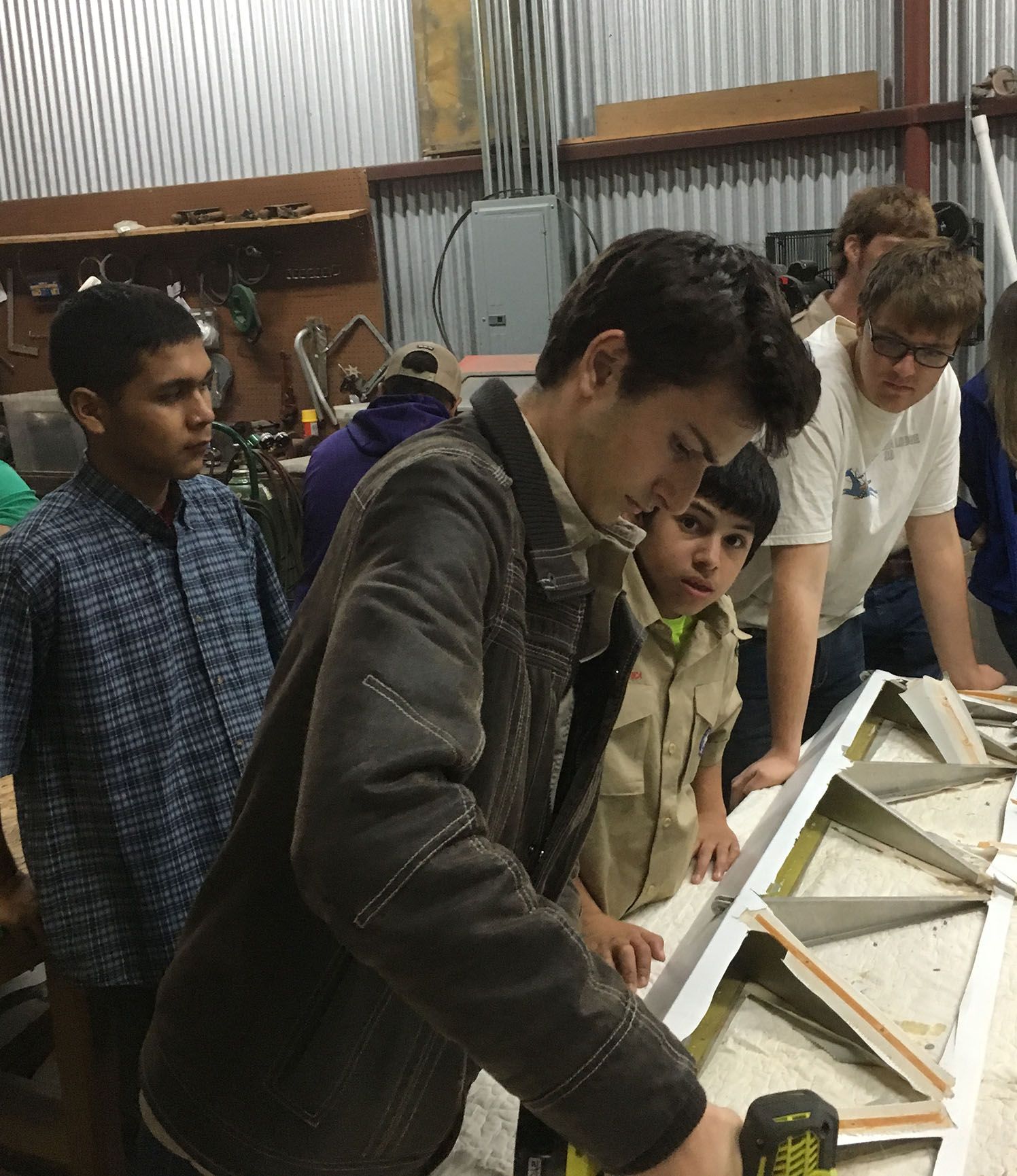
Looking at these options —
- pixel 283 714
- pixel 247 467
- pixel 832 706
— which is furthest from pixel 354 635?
pixel 247 467

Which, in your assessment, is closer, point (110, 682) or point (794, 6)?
point (110, 682)

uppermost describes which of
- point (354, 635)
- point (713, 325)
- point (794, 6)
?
point (794, 6)

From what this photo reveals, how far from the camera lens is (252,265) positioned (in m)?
5.16

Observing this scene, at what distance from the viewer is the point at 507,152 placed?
464 centimetres

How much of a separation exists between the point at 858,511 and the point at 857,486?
0.19 ft

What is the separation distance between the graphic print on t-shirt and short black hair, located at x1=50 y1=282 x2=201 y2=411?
129 cm

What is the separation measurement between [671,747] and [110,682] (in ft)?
2.76

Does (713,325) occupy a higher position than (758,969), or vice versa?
(713,325)

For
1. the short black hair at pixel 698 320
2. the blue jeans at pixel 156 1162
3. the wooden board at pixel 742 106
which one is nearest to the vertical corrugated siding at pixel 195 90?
the wooden board at pixel 742 106

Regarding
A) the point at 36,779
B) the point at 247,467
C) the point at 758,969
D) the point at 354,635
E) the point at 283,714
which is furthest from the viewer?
the point at 247,467

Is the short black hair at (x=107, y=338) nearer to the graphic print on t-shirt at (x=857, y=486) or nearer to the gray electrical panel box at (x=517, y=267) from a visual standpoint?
the graphic print on t-shirt at (x=857, y=486)

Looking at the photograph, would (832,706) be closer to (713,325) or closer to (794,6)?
(713,325)

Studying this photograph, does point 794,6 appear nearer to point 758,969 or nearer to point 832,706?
point 832,706

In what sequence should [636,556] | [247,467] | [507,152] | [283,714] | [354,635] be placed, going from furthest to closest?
[507,152] < [247,467] < [636,556] < [283,714] < [354,635]
